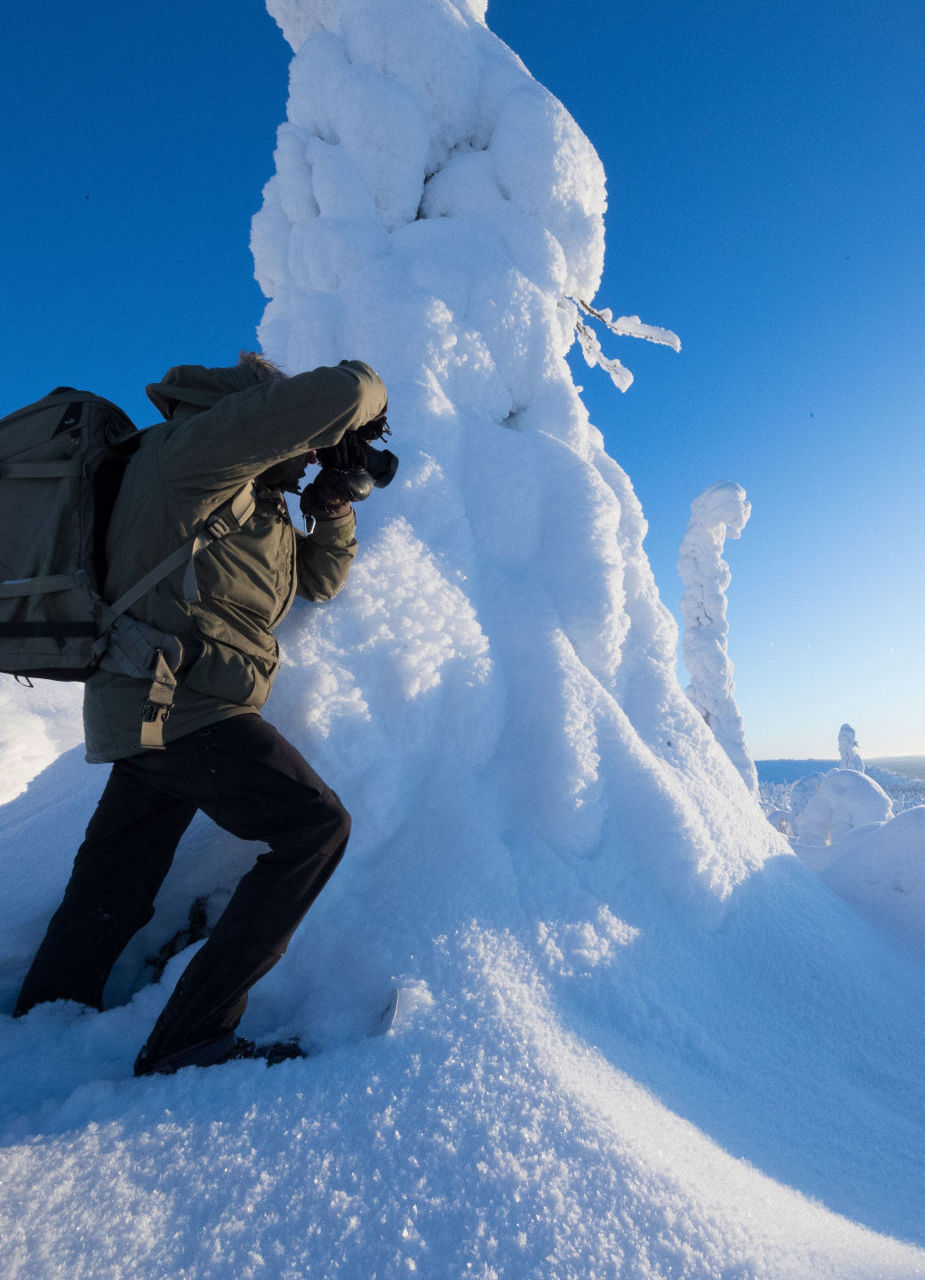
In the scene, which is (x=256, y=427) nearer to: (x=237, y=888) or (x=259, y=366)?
(x=259, y=366)

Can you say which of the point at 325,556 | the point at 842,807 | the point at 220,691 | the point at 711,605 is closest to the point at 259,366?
the point at 325,556

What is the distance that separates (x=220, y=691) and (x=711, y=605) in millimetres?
17812

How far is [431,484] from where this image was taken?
302 cm

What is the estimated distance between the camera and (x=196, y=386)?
1.84 meters

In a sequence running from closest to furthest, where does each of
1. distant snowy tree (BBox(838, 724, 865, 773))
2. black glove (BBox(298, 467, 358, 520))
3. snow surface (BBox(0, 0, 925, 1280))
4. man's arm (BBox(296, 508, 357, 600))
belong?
snow surface (BBox(0, 0, 925, 1280))
black glove (BBox(298, 467, 358, 520))
man's arm (BBox(296, 508, 357, 600))
distant snowy tree (BBox(838, 724, 865, 773))

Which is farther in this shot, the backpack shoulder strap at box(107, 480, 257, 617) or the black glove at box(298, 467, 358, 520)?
the black glove at box(298, 467, 358, 520)

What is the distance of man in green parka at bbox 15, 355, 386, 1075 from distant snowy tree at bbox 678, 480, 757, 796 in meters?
16.3

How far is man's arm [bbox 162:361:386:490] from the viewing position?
1594 mm

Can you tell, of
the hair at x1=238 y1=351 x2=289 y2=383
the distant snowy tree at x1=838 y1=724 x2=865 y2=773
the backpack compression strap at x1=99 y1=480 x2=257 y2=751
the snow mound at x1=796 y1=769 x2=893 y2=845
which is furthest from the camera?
the distant snowy tree at x1=838 y1=724 x2=865 y2=773

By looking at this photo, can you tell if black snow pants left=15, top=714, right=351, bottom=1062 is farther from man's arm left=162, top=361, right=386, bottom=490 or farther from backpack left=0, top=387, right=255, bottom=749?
man's arm left=162, top=361, right=386, bottom=490

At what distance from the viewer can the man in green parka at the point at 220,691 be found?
1594mm

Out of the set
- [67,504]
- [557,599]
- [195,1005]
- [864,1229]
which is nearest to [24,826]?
[195,1005]

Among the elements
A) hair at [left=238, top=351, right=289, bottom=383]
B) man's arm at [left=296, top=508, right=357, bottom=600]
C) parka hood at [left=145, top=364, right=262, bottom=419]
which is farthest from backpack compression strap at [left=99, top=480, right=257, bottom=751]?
man's arm at [left=296, top=508, right=357, bottom=600]

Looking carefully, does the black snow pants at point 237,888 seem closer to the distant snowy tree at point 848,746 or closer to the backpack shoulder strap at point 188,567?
the backpack shoulder strap at point 188,567
